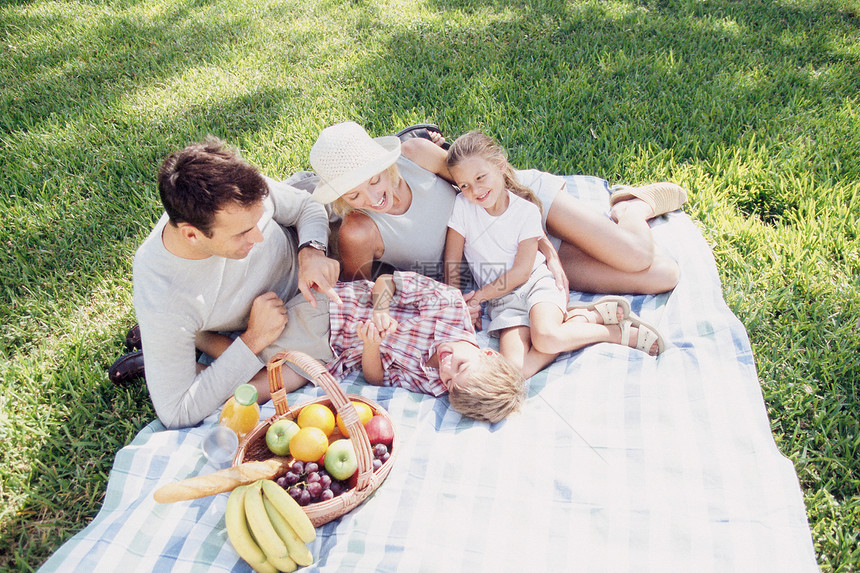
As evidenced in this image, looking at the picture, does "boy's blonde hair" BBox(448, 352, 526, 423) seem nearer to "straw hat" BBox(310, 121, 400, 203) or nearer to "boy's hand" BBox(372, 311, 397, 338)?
"boy's hand" BBox(372, 311, 397, 338)

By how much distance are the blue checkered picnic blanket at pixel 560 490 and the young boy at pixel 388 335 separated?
5.9 inches

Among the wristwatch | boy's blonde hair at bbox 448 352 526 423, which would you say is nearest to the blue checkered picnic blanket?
boy's blonde hair at bbox 448 352 526 423

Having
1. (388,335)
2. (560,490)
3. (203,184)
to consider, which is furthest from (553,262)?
(203,184)

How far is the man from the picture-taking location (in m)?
2.29

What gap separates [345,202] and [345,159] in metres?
0.38

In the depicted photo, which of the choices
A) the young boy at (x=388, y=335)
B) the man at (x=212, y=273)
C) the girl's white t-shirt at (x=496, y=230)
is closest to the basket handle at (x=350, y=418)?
the young boy at (x=388, y=335)

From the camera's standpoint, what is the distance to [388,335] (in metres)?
2.88

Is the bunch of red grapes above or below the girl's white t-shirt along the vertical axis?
below

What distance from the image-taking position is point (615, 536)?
6.71 feet

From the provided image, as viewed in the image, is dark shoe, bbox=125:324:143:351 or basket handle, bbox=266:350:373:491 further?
dark shoe, bbox=125:324:143:351

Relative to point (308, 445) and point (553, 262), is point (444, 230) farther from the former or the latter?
point (308, 445)

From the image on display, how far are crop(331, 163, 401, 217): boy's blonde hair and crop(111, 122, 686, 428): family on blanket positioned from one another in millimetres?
10

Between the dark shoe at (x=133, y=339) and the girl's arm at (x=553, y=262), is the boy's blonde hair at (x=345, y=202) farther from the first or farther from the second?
the dark shoe at (x=133, y=339)

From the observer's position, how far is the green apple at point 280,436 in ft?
7.54
